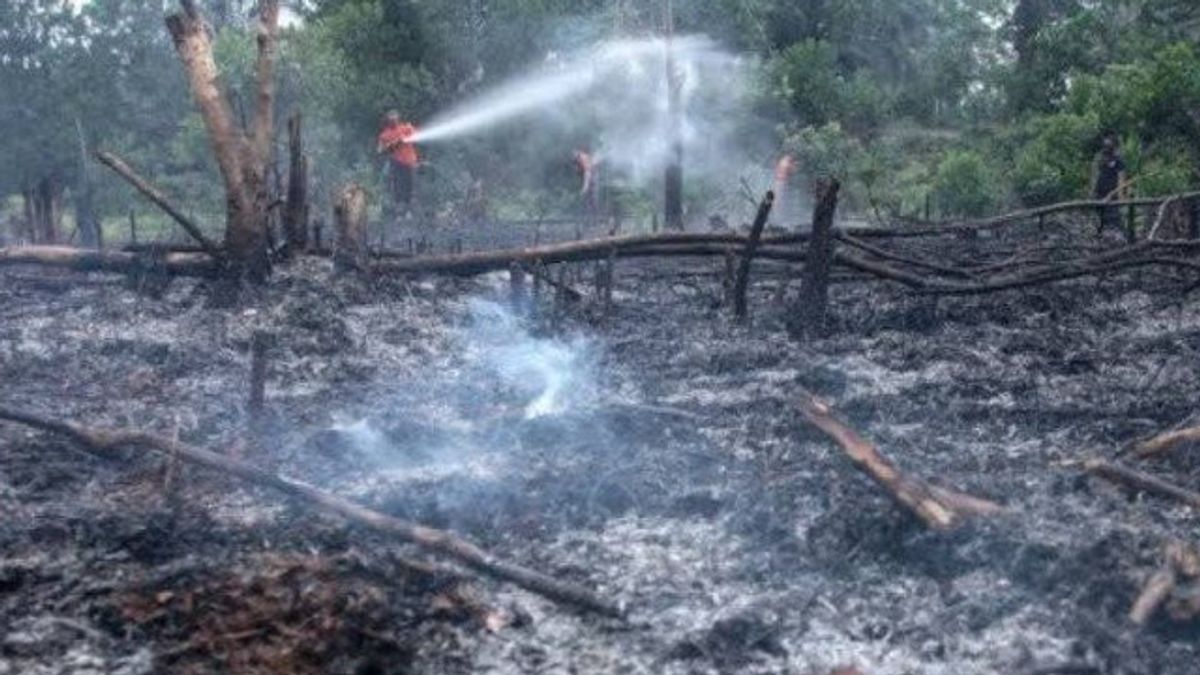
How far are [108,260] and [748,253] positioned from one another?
207 inches

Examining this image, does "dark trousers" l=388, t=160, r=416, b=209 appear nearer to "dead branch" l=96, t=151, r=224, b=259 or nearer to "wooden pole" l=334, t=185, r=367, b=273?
"wooden pole" l=334, t=185, r=367, b=273

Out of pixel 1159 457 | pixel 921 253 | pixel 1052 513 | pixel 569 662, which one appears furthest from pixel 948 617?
pixel 921 253

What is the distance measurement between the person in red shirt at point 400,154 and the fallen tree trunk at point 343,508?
44.9ft

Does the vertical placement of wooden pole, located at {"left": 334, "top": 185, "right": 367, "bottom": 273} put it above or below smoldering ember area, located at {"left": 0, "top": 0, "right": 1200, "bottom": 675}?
above

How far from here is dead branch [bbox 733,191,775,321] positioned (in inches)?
364

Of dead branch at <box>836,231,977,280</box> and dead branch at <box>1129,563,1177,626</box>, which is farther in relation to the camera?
dead branch at <box>836,231,977,280</box>

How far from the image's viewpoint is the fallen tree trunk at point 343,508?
464cm

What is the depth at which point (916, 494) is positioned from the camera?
522cm

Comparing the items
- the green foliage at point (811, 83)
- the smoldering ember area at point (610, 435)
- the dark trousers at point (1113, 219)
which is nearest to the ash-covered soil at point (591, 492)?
the smoldering ember area at point (610, 435)

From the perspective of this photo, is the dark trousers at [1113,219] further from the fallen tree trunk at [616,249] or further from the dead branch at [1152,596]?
the dead branch at [1152,596]

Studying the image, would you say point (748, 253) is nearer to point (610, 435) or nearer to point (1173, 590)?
point (610, 435)

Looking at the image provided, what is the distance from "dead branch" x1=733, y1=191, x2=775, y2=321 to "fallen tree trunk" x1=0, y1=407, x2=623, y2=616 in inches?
188

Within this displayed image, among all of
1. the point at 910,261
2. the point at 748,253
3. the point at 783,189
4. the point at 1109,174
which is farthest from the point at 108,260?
the point at 783,189

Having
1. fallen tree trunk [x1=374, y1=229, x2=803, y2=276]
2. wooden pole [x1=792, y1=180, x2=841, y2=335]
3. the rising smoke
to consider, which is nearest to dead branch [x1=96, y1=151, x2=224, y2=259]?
fallen tree trunk [x1=374, y1=229, x2=803, y2=276]
